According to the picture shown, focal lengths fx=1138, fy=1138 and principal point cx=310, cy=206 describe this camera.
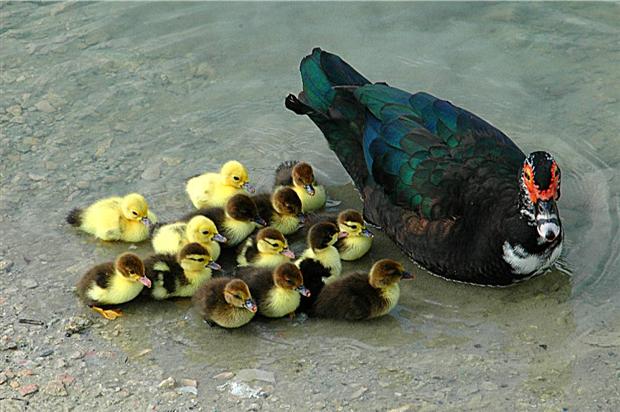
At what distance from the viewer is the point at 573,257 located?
6.19m

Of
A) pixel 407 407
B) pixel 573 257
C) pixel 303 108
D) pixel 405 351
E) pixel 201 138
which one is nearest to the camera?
pixel 407 407

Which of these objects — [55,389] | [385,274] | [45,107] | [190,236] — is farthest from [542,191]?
[45,107]

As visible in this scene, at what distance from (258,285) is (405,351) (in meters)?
0.80

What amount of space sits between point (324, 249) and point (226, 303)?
2.20 ft

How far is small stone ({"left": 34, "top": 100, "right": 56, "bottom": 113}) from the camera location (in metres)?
7.85

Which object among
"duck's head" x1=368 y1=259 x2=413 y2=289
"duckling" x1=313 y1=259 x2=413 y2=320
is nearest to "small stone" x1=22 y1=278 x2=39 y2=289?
"duckling" x1=313 y1=259 x2=413 y2=320

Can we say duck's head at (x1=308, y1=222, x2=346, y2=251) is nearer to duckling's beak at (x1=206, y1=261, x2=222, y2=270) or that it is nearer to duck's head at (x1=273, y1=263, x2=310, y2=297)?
duck's head at (x1=273, y1=263, x2=310, y2=297)

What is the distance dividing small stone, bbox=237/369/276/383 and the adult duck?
49.4 inches

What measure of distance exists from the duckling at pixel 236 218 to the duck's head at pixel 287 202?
0.12 m

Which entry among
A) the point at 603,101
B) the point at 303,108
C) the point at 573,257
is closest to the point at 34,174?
the point at 303,108

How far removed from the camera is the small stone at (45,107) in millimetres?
7852

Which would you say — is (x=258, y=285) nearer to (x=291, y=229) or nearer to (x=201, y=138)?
(x=291, y=229)

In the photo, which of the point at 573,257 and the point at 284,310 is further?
the point at 573,257

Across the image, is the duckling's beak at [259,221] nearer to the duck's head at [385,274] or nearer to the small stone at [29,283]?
the duck's head at [385,274]
